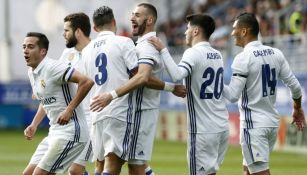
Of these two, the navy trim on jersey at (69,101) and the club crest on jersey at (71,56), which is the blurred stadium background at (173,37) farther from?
the navy trim on jersey at (69,101)

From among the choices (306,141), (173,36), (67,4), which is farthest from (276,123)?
(67,4)

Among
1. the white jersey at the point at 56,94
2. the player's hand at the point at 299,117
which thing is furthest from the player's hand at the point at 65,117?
the player's hand at the point at 299,117

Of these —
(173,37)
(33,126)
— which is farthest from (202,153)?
(173,37)

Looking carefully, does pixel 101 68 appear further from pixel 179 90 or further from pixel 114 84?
pixel 179 90

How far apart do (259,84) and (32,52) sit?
2763mm

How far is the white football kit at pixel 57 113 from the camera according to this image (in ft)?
36.6

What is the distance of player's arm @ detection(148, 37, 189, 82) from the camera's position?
35.6 ft

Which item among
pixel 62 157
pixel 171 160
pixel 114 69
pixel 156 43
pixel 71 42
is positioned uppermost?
pixel 71 42

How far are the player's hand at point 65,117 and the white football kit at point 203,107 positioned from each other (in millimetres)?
1431

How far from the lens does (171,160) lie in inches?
909

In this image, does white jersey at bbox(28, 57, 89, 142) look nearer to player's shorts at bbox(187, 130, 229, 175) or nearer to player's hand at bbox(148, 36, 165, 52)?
player's hand at bbox(148, 36, 165, 52)

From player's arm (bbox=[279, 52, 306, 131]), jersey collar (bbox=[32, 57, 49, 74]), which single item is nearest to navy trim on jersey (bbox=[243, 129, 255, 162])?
player's arm (bbox=[279, 52, 306, 131])

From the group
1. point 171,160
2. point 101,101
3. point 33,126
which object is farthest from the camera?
point 171,160

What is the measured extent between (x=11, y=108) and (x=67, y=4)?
887 centimetres
